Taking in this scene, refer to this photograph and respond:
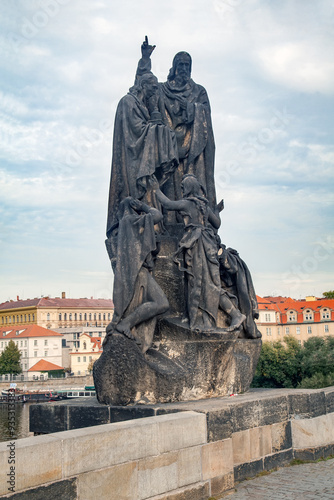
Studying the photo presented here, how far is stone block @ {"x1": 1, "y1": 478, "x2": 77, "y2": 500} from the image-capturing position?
3.92 metres

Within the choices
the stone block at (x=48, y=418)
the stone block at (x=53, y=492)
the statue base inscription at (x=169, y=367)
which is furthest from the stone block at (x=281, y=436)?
the stone block at (x=53, y=492)

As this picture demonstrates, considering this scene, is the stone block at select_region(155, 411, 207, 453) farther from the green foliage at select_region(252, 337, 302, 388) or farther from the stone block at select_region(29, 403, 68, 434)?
the green foliage at select_region(252, 337, 302, 388)

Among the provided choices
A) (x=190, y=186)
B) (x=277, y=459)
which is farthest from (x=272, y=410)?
(x=190, y=186)

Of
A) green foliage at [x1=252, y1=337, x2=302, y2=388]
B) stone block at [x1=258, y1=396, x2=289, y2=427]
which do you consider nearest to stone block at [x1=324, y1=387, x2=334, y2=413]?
stone block at [x1=258, y1=396, x2=289, y2=427]

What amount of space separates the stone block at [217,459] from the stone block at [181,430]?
0.14 metres

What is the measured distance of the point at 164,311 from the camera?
7.13 metres

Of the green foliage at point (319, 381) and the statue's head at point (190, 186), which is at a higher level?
the statue's head at point (190, 186)

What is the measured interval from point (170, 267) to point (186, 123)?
2869 millimetres

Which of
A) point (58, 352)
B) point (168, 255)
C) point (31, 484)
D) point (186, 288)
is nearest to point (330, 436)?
point (186, 288)

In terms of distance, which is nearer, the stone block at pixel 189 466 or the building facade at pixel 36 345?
the stone block at pixel 189 466

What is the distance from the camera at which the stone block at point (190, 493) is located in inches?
196

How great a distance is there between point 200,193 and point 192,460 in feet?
13.4

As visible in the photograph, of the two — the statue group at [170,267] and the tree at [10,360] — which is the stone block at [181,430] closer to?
the statue group at [170,267]

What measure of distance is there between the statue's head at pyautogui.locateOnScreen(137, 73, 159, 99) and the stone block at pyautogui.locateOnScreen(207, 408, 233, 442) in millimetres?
5118
